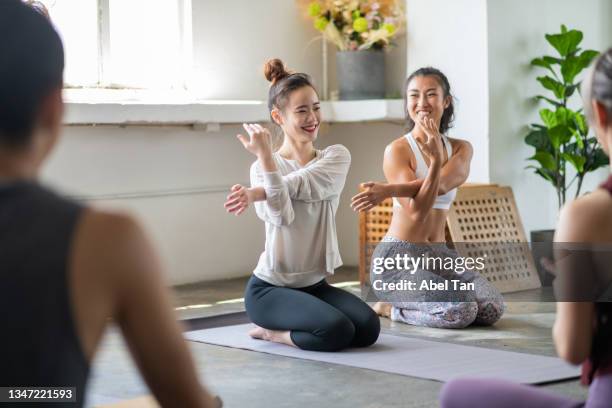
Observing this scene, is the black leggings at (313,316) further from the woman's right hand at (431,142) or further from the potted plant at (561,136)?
the potted plant at (561,136)

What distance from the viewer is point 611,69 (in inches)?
56.2

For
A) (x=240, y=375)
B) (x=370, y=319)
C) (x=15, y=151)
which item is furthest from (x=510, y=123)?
(x=15, y=151)

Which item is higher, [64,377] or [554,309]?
[64,377]

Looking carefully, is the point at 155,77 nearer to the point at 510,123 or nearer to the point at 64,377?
the point at 510,123

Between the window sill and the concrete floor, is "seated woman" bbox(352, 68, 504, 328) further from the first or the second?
the window sill

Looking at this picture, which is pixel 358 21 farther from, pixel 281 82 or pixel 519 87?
pixel 281 82

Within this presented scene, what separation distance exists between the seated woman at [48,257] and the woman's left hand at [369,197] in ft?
9.65

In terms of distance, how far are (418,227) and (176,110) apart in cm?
179

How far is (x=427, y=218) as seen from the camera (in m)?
4.32

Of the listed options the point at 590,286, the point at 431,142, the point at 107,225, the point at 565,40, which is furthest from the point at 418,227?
the point at 107,225

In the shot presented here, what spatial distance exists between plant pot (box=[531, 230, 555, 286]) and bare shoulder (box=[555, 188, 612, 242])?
4251 mm

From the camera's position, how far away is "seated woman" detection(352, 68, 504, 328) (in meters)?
4.30

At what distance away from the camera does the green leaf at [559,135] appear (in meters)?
5.61

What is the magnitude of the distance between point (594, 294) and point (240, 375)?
218cm
